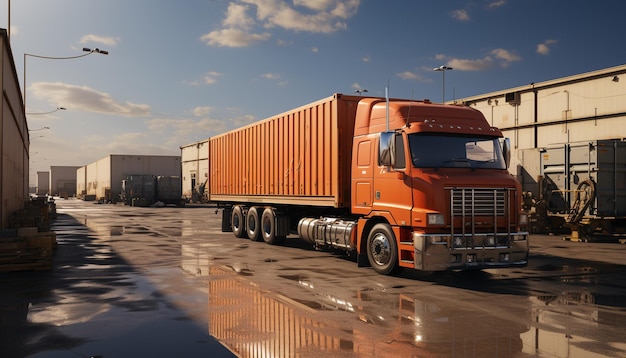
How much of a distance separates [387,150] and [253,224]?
9.00m

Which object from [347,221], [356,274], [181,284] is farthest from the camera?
[347,221]

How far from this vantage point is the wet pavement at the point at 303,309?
19.5 feet

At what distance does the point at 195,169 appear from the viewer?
6531 centimetres

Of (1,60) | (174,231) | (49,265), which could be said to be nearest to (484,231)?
(49,265)

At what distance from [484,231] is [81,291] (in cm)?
715

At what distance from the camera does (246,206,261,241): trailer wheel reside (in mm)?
17547

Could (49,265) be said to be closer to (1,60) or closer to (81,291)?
(81,291)

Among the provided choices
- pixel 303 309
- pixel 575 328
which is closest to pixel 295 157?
pixel 303 309

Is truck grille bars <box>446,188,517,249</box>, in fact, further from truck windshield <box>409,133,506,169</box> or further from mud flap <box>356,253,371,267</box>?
mud flap <box>356,253,371,267</box>

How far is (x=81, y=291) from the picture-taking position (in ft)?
29.9

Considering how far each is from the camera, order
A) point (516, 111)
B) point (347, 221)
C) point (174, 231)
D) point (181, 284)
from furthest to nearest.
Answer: point (516, 111) < point (174, 231) < point (347, 221) < point (181, 284)

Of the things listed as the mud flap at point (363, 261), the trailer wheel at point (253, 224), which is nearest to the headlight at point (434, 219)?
the mud flap at point (363, 261)

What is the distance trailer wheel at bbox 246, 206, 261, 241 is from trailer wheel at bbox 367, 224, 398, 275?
7.03m

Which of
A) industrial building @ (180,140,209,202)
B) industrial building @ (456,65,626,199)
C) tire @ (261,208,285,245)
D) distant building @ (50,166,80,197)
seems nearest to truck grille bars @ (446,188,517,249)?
tire @ (261,208,285,245)
